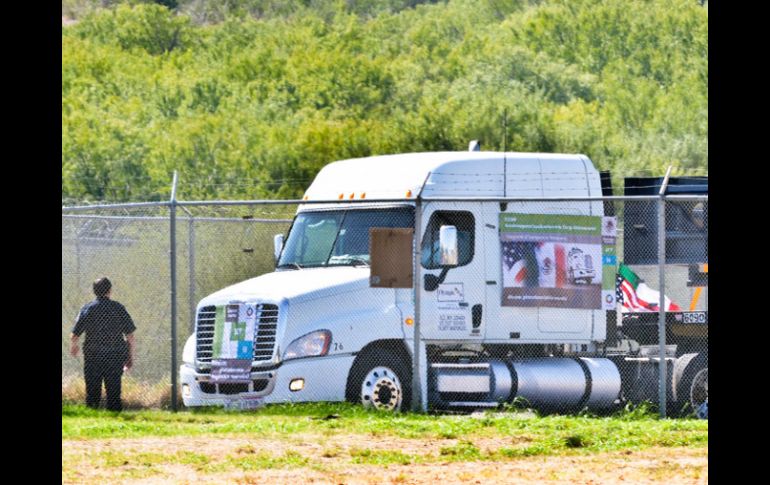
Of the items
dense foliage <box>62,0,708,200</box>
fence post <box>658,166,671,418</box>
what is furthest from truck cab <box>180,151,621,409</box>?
dense foliage <box>62,0,708,200</box>

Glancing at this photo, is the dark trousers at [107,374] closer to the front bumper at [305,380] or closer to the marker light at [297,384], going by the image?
the front bumper at [305,380]

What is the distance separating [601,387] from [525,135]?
36.0 metres

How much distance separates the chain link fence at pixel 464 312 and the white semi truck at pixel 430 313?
16 mm

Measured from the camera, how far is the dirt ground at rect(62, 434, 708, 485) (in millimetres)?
9969

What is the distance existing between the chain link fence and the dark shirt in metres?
0.23

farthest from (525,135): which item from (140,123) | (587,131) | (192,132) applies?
(140,123)

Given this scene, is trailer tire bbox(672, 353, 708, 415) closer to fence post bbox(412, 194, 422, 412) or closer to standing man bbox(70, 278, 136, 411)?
fence post bbox(412, 194, 422, 412)

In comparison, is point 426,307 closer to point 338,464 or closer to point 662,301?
point 662,301

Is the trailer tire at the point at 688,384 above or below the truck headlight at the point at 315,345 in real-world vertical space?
below

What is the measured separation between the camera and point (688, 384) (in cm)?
1468

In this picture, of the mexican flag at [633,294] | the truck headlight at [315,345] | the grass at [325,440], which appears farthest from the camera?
the mexican flag at [633,294]

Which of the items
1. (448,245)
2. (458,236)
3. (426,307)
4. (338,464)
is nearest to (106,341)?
(426,307)

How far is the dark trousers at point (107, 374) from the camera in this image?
48.2 ft

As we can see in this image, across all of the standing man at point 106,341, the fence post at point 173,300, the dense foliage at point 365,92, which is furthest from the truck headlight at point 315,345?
the dense foliage at point 365,92
